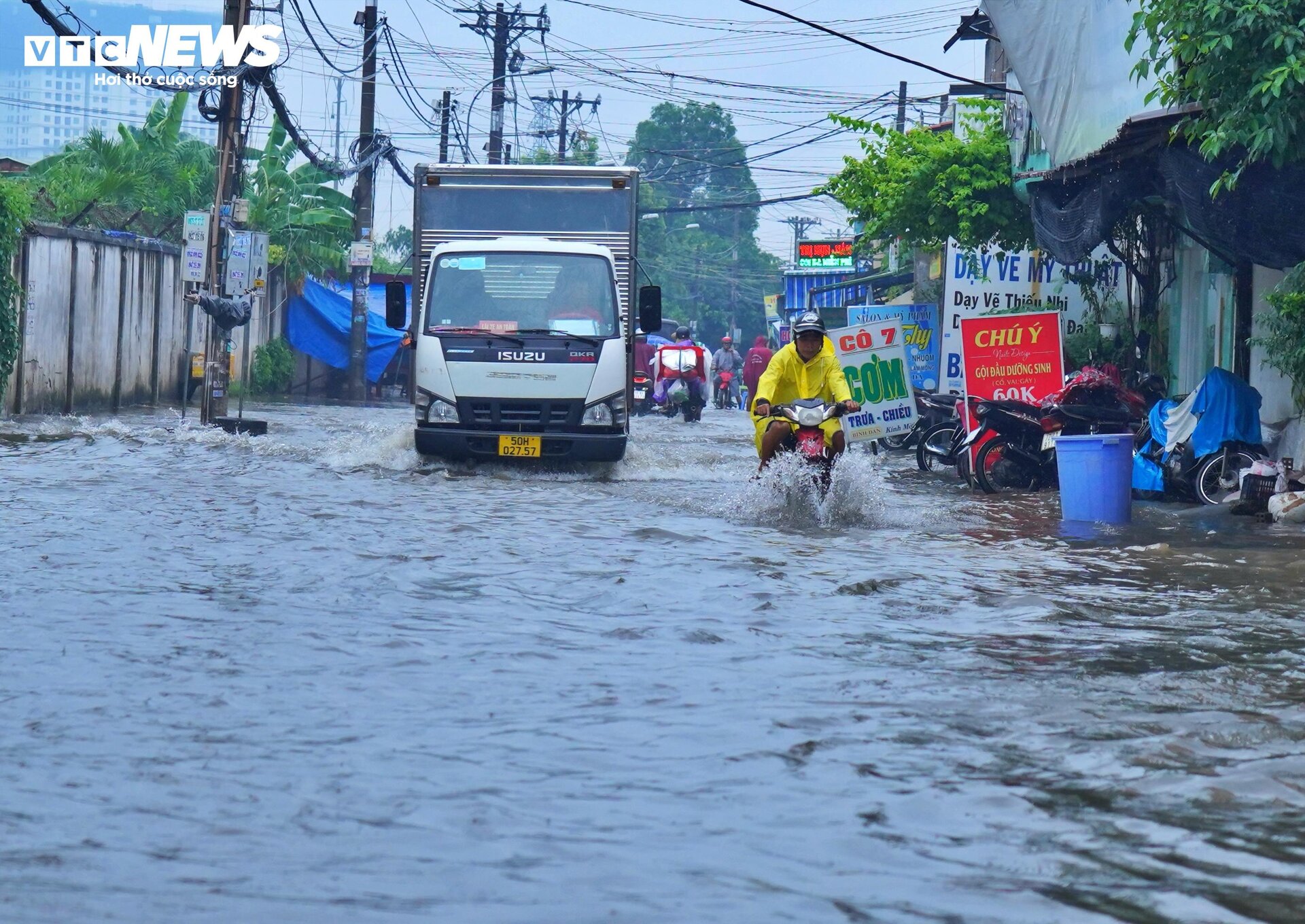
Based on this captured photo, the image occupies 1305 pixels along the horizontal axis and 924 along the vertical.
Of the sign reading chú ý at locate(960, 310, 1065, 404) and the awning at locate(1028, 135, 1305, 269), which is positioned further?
the sign reading chú ý at locate(960, 310, 1065, 404)

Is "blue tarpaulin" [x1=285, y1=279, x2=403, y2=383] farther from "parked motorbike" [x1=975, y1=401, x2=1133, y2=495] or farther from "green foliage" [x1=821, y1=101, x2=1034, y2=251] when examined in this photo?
"parked motorbike" [x1=975, y1=401, x2=1133, y2=495]

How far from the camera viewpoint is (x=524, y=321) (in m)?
15.1

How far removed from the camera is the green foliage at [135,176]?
3102 cm

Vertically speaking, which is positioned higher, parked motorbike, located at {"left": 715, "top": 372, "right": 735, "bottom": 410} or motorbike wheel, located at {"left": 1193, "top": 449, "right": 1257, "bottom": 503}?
parked motorbike, located at {"left": 715, "top": 372, "right": 735, "bottom": 410}

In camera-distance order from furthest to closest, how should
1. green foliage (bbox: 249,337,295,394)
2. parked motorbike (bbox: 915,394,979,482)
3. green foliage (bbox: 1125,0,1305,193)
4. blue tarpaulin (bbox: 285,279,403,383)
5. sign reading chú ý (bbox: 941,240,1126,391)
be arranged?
blue tarpaulin (bbox: 285,279,403,383)
green foliage (bbox: 249,337,295,394)
sign reading chú ý (bbox: 941,240,1126,391)
parked motorbike (bbox: 915,394,979,482)
green foliage (bbox: 1125,0,1305,193)

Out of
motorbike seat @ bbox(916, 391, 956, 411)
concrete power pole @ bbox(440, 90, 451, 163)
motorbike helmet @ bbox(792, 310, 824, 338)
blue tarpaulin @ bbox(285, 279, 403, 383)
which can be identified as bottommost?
motorbike seat @ bbox(916, 391, 956, 411)

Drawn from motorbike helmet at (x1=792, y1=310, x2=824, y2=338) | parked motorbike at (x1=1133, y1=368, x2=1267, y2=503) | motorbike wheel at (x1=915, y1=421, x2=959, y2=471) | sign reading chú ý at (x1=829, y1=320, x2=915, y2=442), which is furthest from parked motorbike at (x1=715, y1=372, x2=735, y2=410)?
motorbike helmet at (x1=792, y1=310, x2=824, y2=338)

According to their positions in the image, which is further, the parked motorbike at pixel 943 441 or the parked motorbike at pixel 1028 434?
the parked motorbike at pixel 943 441

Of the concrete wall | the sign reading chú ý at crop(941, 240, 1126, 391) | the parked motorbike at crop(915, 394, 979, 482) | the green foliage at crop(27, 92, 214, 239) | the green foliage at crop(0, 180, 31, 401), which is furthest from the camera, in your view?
the green foliage at crop(27, 92, 214, 239)

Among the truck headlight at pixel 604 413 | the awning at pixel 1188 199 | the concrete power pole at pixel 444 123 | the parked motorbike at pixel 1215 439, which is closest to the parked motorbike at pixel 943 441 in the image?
the awning at pixel 1188 199

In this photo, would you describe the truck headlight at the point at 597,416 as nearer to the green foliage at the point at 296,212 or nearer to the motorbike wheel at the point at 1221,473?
the motorbike wheel at the point at 1221,473

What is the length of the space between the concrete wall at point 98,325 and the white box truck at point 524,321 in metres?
7.91

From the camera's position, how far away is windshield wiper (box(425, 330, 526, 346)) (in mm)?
14781

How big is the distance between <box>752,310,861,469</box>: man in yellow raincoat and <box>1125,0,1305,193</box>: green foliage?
2896 millimetres
